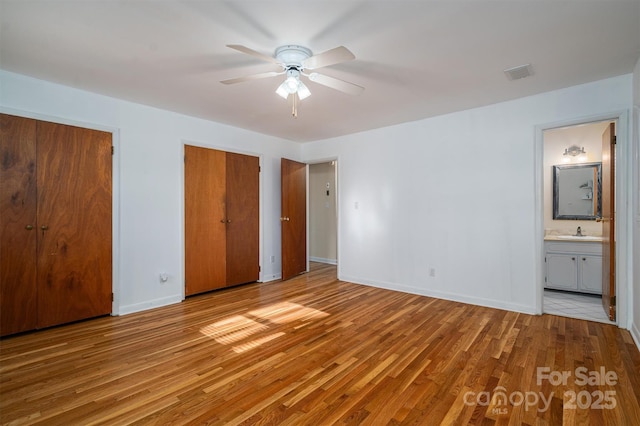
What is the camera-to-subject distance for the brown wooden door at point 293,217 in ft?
17.1

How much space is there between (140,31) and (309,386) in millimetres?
2706

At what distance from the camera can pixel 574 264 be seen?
4168mm

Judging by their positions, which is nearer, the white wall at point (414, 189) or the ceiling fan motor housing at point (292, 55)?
the ceiling fan motor housing at point (292, 55)

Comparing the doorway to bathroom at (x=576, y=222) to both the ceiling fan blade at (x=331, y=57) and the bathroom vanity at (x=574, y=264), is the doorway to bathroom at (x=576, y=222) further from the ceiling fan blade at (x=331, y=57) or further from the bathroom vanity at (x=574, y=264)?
the ceiling fan blade at (x=331, y=57)

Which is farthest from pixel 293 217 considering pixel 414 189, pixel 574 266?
pixel 574 266

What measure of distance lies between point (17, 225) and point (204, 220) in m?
1.88

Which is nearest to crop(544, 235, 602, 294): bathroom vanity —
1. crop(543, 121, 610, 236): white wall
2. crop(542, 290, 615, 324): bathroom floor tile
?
crop(542, 290, 615, 324): bathroom floor tile

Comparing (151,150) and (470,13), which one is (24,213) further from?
(470,13)

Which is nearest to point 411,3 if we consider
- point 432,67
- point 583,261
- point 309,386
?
point 432,67

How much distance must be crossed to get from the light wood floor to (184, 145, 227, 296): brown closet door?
0.77m

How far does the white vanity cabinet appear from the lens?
403cm

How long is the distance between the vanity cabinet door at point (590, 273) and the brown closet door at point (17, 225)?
6.41 metres

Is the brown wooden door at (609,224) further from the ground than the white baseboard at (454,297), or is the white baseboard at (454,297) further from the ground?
the brown wooden door at (609,224)

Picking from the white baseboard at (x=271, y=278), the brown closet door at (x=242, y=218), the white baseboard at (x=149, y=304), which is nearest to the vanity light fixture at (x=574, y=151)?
the brown closet door at (x=242, y=218)
